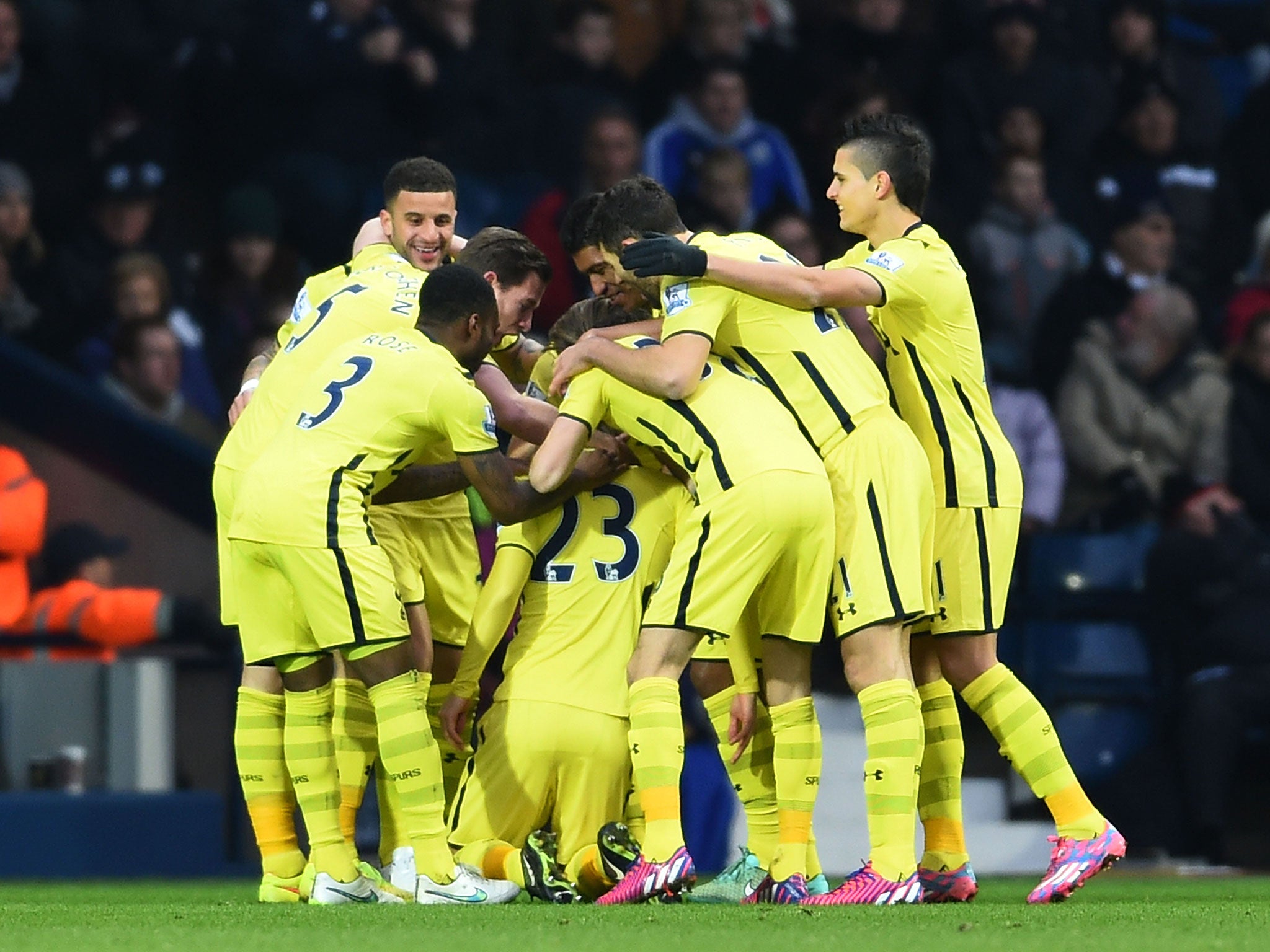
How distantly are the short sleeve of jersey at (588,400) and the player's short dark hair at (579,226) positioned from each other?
0.43 meters

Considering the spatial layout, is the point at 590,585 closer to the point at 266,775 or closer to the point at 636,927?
the point at 266,775

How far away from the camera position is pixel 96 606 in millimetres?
8352

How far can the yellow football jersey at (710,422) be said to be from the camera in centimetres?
569

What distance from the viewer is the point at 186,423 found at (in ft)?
30.8

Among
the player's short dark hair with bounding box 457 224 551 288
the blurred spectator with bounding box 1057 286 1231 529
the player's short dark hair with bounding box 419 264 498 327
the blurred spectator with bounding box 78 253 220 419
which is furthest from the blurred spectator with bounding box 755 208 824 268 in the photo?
the player's short dark hair with bounding box 419 264 498 327

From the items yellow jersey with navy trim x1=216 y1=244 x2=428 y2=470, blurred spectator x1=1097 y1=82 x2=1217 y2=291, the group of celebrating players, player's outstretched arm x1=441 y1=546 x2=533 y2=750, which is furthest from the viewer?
blurred spectator x1=1097 y1=82 x2=1217 y2=291

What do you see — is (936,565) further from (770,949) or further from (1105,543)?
(1105,543)

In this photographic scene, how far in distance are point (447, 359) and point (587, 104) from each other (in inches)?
205

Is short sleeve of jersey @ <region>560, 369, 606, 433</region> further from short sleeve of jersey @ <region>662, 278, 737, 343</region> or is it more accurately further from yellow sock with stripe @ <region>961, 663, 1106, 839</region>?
yellow sock with stripe @ <region>961, 663, 1106, 839</region>

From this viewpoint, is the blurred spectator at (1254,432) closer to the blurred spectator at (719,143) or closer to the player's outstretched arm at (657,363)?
the blurred spectator at (719,143)

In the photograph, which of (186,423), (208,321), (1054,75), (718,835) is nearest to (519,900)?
(718,835)

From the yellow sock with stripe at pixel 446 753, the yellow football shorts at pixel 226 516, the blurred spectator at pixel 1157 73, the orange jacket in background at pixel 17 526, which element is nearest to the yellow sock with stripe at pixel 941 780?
the yellow sock with stripe at pixel 446 753

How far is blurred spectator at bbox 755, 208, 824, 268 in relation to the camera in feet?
33.2

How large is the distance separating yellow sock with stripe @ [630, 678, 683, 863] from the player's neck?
1.39 m
